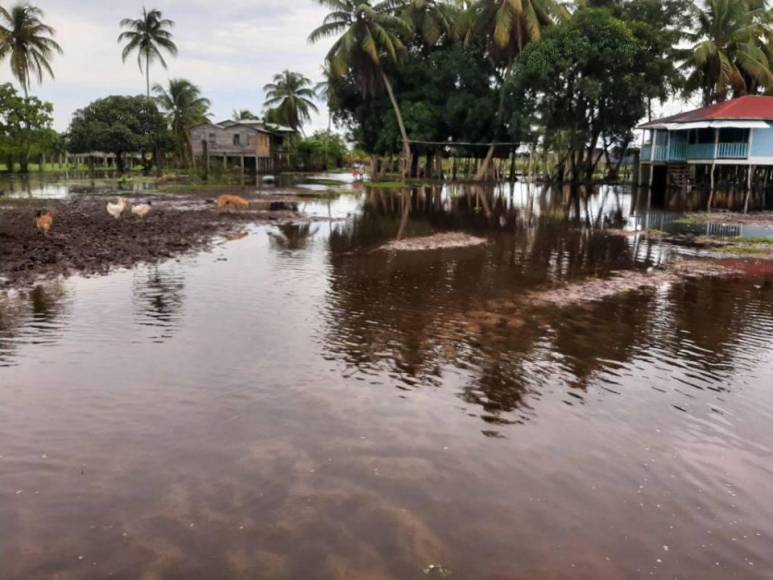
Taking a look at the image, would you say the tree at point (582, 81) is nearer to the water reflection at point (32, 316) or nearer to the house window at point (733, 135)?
the house window at point (733, 135)

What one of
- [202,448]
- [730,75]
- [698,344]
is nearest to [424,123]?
[730,75]

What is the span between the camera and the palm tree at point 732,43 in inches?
1411

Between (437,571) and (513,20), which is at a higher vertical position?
(513,20)

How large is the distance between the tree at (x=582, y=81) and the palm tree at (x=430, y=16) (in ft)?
28.1

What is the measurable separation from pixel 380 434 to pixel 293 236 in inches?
496

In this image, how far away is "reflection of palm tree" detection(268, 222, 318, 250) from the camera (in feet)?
51.2

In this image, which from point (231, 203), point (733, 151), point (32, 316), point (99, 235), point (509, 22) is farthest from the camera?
point (509, 22)

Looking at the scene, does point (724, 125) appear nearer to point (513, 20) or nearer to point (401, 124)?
point (513, 20)

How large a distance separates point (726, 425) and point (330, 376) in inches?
152

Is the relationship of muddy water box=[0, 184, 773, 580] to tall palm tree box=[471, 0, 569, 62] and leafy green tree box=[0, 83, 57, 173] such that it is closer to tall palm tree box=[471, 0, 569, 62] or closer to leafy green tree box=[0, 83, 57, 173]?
tall palm tree box=[471, 0, 569, 62]

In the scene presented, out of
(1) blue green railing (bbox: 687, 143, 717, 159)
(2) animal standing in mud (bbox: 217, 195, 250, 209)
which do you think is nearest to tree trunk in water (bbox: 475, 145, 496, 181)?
(1) blue green railing (bbox: 687, 143, 717, 159)

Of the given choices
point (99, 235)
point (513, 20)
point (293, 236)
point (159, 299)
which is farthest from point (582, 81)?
point (159, 299)

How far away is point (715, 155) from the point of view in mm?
32562

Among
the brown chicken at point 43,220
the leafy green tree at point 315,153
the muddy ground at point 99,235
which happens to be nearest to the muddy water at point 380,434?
the muddy ground at point 99,235
